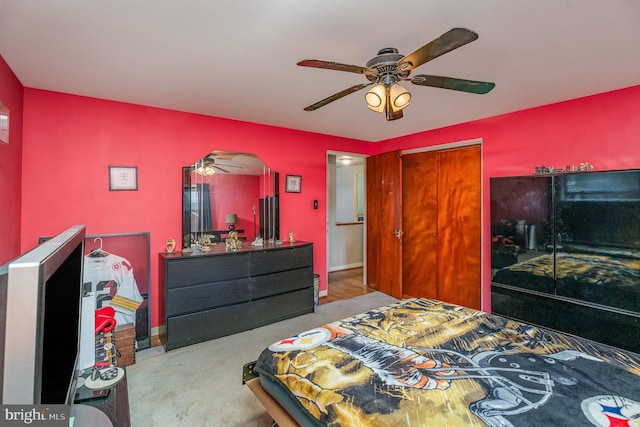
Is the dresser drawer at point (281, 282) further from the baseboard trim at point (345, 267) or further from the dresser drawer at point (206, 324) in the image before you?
the baseboard trim at point (345, 267)

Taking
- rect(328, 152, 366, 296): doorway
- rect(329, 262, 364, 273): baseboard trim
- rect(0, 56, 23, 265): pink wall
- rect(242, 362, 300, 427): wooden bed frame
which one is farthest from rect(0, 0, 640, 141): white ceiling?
rect(329, 262, 364, 273): baseboard trim

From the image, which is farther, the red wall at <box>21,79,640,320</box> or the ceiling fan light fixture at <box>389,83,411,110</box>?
the red wall at <box>21,79,640,320</box>

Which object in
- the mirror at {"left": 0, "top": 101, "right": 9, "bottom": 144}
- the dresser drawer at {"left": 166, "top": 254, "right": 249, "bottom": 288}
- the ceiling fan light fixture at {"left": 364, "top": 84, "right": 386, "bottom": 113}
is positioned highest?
the ceiling fan light fixture at {"left": 364, "top": 84, "right": 386, "bottom": 113}

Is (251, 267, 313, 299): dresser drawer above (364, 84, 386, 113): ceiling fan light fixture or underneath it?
underneath

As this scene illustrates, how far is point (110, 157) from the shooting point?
10.00 feet

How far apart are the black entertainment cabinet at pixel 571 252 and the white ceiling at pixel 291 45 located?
36.5 inches

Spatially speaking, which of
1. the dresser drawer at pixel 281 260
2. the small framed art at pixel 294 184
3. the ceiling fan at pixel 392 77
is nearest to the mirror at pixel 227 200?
the small framed art at pixel 294 184

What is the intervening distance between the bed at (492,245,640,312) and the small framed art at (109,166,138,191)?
4000 millimetres

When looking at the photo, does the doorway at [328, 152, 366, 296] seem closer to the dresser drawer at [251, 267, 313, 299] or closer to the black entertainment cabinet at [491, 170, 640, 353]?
the dresser drawer at [251, 267, 313, 299]

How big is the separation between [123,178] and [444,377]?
130 inches

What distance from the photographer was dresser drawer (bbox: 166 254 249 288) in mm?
2947

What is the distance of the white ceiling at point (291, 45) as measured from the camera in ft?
5.35

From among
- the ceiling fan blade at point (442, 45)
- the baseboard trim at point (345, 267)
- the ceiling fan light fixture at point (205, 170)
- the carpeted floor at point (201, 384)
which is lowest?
the carpeted floor at point (201, 384)

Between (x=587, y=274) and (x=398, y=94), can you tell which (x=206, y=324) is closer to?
(x=398, y=94)
